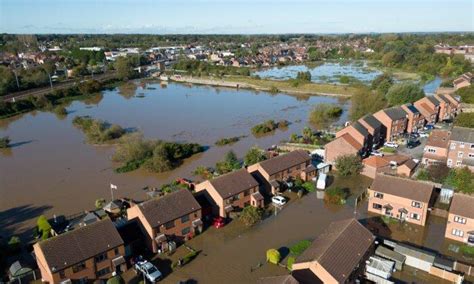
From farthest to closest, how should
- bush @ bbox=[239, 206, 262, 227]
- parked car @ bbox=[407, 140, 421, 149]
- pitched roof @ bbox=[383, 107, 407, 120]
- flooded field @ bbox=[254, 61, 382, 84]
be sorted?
flooded field @ bbox=[254, 61, 382, 84]
pitched roof @ bbox=[383, 107, 407, 120]
parked car @ bbox=[407, 140, 421, 149]
bush @ bbox=[239, 206, 262, 227]

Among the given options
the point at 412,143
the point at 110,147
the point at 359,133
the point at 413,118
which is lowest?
the point at 110,147

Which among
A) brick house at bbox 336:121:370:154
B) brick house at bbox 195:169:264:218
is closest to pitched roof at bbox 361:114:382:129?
brick house at bbox 336:121:370:154

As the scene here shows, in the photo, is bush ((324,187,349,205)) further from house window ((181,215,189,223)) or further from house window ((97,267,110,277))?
house window ((97,267,110,277))

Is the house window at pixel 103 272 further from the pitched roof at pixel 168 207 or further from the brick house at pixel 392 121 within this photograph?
the brick house at pixel 392 121

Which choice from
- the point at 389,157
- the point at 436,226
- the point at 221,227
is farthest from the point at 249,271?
the point at 389,157

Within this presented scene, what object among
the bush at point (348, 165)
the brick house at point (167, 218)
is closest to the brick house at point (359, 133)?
the bush at point (348, 165)

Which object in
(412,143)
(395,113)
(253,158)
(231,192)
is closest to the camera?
(231,192)

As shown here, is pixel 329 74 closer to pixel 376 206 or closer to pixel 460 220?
pixel 376 206

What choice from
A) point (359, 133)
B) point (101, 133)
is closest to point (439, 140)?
point (359, 133)
